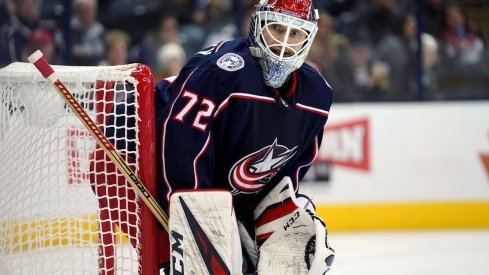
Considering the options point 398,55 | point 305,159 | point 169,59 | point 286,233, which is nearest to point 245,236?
point 286,233

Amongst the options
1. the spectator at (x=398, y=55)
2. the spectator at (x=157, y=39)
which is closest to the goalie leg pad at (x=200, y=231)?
the spectator at (x=157, y=39)

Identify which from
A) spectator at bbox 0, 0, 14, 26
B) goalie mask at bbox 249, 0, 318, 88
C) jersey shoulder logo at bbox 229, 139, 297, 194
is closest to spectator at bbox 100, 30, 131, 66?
spectator at bbox 0, 0, 14, 26

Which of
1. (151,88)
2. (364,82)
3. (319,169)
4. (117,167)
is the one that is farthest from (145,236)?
(364,82)

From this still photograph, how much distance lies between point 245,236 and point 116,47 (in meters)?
2.93

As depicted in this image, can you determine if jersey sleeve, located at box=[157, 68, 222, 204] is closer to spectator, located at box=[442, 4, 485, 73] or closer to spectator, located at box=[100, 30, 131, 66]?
spectator, located at box=[100, 30, 131, 66]

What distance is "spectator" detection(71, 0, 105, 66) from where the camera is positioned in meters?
5.25

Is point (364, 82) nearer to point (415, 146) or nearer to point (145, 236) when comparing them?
point (415, 146)

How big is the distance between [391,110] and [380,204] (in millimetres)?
579

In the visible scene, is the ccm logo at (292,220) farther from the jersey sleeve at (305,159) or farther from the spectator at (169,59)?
the spectator at (169,59)

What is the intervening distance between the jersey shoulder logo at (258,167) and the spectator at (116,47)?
289 cm

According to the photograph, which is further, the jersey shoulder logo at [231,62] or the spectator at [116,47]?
the spectator at [116,47]

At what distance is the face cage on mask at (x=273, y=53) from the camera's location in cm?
Result: 236

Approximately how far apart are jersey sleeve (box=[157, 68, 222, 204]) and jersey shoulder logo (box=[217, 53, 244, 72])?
0.12 feet

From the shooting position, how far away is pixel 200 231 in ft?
7.37
